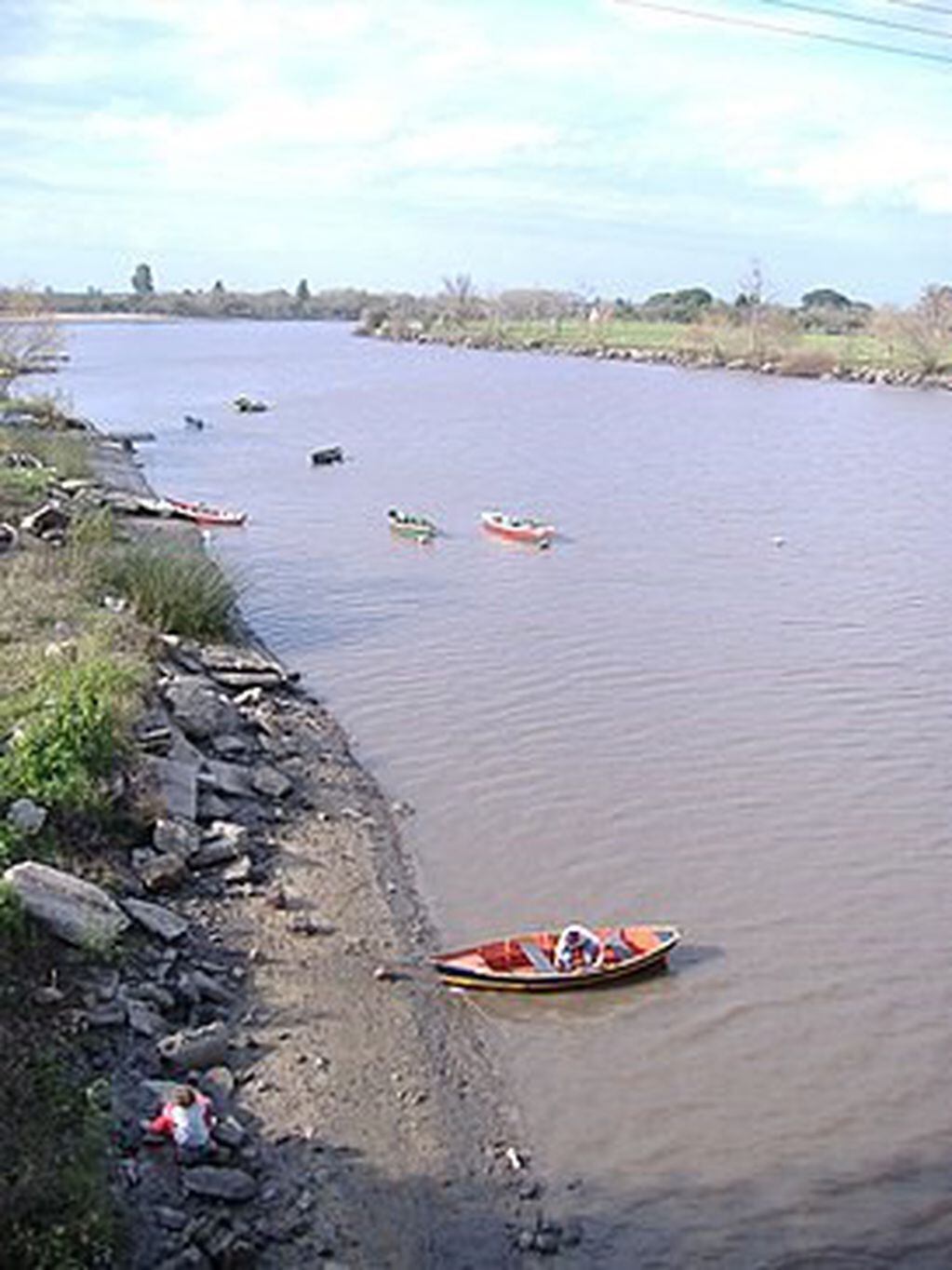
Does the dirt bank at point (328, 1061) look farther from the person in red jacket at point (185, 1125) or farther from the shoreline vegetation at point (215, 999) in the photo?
the person in red jacket at point (185, 1125)

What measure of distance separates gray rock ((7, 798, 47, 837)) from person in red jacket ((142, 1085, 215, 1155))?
3322mm

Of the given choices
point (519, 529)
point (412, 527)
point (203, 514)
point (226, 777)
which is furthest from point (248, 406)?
point (226, 777)

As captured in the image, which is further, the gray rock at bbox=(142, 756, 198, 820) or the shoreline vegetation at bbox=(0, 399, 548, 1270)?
the gray rock at bbox=(142, 756, 198, 820)

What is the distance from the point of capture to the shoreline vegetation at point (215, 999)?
876 centimetres

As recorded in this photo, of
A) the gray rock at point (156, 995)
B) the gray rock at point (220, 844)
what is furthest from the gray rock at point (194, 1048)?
the gray rock at point (220, 844)

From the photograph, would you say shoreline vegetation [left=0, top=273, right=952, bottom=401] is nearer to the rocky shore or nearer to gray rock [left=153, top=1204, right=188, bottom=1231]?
the rocky shore

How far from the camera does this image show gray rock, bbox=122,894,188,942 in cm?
1187

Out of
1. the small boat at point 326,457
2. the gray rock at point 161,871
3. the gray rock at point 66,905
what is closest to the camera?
the gray rock at point 66,905

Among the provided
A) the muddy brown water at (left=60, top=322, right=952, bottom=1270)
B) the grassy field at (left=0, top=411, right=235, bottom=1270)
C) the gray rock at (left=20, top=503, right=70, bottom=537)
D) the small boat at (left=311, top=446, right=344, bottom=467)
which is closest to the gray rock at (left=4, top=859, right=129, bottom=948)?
the grassy field at (left=0, top=411, right=235, bottom=1270)

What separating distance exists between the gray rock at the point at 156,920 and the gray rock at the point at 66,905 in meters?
0.39

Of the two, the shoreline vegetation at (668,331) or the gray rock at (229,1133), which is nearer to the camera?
the gray rock at (229,1133)

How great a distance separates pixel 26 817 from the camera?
1203cm

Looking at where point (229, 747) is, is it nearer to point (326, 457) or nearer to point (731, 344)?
point (326, 457)

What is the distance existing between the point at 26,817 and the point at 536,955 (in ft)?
15.2
